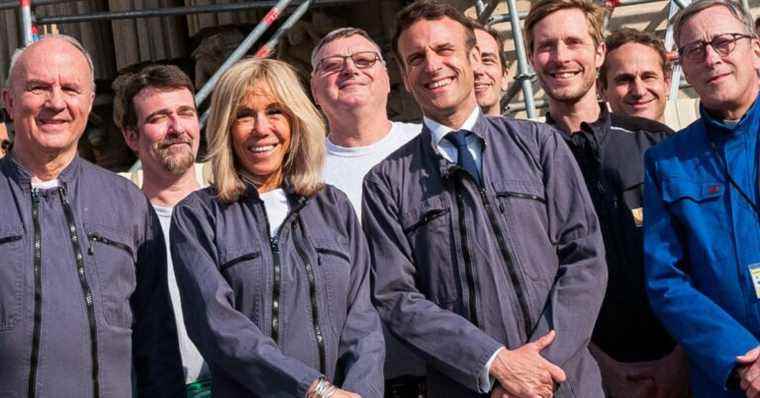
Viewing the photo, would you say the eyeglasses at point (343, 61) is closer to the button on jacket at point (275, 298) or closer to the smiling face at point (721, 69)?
the button on jacket at point (275, 298)

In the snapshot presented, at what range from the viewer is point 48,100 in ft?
10.4

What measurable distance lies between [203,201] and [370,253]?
482 mm

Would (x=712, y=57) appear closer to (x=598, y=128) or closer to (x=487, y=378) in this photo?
(x=598, y=128)

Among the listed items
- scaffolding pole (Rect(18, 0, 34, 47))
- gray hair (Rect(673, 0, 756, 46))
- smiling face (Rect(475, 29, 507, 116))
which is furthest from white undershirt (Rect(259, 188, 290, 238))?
scaffolding pole (Rect(18, 0, 34, 47))

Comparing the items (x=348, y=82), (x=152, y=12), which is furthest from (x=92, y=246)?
(x=152, y=12)

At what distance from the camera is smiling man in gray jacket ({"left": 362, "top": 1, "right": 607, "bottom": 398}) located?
2.90 metres

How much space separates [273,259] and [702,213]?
1160 mm

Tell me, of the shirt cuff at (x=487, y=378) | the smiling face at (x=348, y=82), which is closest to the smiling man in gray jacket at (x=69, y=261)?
the smiling face at (x=348, y=82)

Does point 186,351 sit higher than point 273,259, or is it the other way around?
point 273,259

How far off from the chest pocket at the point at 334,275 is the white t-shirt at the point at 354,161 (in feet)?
1.74

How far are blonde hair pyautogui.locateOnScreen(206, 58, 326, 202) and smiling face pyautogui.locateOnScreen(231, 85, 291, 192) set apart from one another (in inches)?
0.6

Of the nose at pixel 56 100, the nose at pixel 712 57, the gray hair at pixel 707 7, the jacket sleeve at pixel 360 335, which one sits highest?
the gray hair at pixel 707 7

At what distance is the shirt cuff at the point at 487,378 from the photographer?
2.86 m

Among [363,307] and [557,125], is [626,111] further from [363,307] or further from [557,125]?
[363,307]
